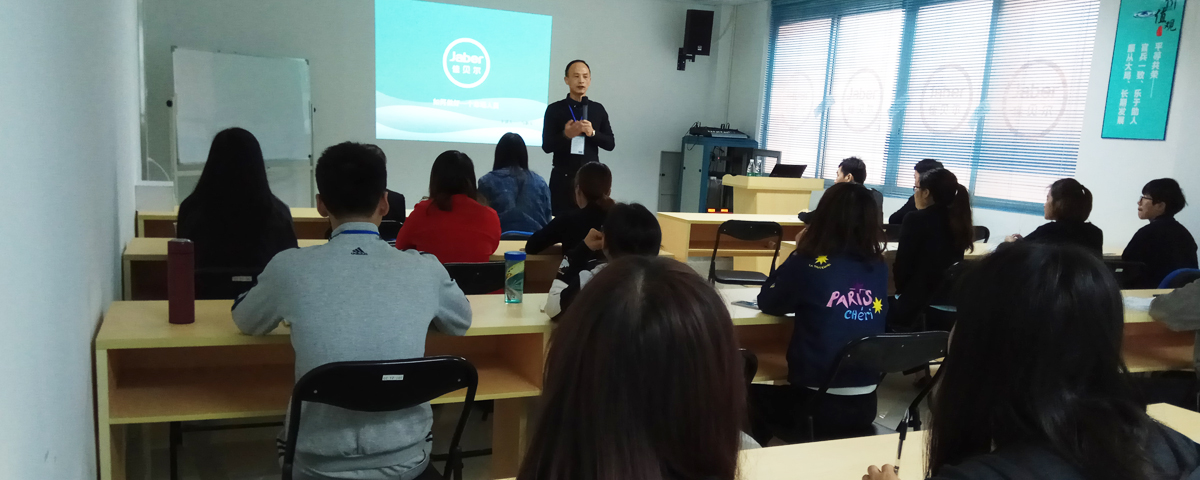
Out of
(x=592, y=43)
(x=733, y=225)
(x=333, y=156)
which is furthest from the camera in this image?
(x=592, y=43)

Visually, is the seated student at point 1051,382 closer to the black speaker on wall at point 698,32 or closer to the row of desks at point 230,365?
the row of desks at point 230,365

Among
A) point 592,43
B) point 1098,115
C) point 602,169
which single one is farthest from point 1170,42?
point 592,43

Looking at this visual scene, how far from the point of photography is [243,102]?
20.6 ft

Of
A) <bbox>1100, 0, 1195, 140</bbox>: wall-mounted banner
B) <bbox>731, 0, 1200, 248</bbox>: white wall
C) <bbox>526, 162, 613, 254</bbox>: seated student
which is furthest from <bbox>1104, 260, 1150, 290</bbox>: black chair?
<bbox>526, 162, 613, 254</bbox>: seated student

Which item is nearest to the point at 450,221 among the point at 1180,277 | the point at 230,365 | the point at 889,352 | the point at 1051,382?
the point at 230,365

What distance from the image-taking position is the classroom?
0.99m

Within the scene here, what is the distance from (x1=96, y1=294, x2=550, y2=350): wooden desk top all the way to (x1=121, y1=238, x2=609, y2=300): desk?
30.9 inches

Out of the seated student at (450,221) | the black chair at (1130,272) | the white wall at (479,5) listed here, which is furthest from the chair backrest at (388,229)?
the black chair at (1130,272)

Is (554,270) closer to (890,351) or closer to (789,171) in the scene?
(890,351)

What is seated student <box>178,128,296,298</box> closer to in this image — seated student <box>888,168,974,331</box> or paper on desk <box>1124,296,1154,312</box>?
seated student <box>888,168,974,331</box>

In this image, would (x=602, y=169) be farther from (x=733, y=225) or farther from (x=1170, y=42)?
(x=1170, y=42)

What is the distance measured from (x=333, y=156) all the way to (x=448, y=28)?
19.1ft

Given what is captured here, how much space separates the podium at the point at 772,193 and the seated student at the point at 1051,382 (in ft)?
19.1

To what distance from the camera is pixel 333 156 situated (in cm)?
190
